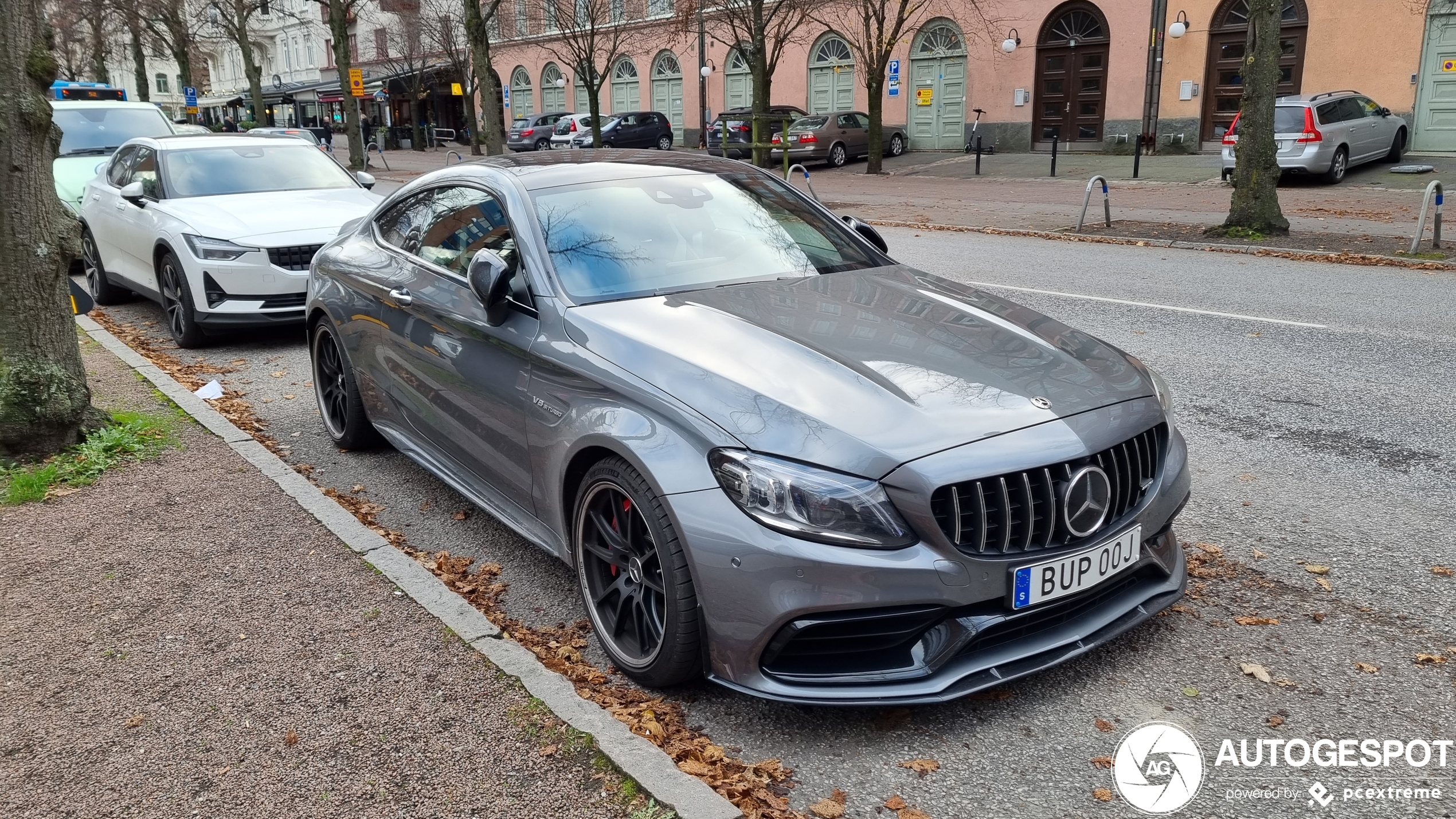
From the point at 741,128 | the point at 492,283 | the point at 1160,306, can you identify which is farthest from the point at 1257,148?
the point at 741,128

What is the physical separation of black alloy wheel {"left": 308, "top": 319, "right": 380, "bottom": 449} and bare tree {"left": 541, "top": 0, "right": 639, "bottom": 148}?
3351 cm

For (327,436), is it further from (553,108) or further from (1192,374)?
(553,108)

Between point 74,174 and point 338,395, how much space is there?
31.5 feet

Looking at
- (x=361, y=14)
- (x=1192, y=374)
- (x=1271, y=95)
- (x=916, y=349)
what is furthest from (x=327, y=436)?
(x=361, y=14)

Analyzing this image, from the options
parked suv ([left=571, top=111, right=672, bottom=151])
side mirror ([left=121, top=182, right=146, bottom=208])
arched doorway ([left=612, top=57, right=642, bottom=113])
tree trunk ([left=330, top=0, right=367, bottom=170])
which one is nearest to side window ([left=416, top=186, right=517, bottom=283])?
side mirror ([left=121, top=182, right=146, bottom=208])

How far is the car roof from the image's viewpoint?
15.2ft

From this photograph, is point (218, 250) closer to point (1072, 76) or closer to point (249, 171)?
point (249, 171)

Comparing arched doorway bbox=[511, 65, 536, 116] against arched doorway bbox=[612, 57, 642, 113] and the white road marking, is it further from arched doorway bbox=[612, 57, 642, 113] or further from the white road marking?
the white road marking

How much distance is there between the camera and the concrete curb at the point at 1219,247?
12.0 meters

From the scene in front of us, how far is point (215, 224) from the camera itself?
8.78m

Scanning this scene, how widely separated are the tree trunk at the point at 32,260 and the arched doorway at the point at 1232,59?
93.4 feet

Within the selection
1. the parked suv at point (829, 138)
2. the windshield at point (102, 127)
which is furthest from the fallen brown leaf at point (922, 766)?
the parked suv at point (829, 138)

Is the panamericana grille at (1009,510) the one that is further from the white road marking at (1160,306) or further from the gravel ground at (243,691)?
the white road marking at (1160,306)

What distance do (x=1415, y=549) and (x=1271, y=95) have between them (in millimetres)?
11707
